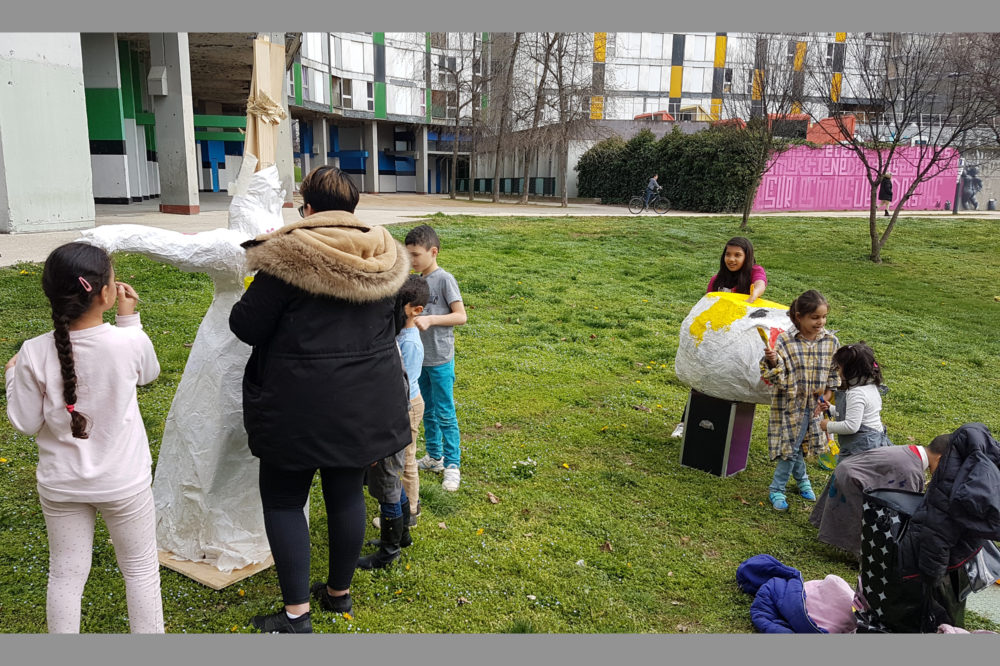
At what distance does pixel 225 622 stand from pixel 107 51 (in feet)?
62.1

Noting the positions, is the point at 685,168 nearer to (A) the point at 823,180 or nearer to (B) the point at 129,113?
(A) the point at 823,180

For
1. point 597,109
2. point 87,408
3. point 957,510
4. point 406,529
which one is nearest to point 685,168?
point 597,109

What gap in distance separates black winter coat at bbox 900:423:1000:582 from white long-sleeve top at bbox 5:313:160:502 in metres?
3.00

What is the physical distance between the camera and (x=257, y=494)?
3.38m

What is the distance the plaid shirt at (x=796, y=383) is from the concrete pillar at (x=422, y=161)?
1686 inches

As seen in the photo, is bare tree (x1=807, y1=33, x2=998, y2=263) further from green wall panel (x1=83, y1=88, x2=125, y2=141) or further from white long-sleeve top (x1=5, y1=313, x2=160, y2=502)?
green wall panel (x1=83, y1=88, x2=125, y2=141)

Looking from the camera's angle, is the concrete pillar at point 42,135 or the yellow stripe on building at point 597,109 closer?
the concrete pillar at point 42,135

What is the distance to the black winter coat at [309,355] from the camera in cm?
256

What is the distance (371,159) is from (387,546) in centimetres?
4215

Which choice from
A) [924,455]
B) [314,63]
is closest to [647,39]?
[314,63]

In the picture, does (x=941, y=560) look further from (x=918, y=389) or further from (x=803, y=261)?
(x=803, y=261)

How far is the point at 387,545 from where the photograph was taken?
3.59m

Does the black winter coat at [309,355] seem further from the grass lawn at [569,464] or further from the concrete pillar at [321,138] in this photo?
the concrete pillar at [321,138]

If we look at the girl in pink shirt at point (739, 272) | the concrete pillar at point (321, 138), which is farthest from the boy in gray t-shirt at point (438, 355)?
the concrete pillar at point (321, 138)
